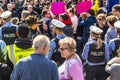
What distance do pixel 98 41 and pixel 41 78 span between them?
2.32 m

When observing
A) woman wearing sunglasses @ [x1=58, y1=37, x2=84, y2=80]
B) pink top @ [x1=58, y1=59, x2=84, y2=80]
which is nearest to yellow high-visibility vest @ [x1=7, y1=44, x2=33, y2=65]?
woman wearing sunglasses @ [x1=58, y1=37, x2=84, y2=80]

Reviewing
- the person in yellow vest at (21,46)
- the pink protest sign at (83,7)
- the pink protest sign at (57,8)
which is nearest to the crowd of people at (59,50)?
the person in yellow vest at (21,46)

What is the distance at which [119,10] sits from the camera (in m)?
8.12

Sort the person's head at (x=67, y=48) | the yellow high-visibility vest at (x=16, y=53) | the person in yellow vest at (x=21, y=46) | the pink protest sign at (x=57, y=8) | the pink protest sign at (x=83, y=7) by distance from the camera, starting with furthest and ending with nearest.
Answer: the pink protest sign at (x=57, y=8), the pink protest sign at (x=83, y=7), the yellow high-visibility vest at (x=16, y=53), the person in yellow vest at (x=21, y=46), the person's head at (x=67, y=48)

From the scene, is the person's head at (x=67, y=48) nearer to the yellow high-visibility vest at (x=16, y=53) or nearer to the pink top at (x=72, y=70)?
the pink top at (x=72, y=70)

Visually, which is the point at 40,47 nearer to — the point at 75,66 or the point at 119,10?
the point at 75,66

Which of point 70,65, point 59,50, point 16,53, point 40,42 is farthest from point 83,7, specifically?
point 40,42

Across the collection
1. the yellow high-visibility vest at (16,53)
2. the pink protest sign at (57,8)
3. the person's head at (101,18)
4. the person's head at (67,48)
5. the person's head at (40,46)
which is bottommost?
the pink protest sign at (57,8)

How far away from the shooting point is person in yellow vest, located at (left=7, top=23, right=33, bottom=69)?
5.31 m

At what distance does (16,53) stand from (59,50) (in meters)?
0.70

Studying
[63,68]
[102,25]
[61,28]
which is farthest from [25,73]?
[102,25]

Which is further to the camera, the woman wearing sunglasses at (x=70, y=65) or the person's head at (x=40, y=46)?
the woman wearing sunglasses at (x=70, y=65)

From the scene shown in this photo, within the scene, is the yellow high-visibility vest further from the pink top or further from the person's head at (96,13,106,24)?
the person's head at (96,13,106,24)

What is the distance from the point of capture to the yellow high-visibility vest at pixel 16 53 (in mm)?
5426
